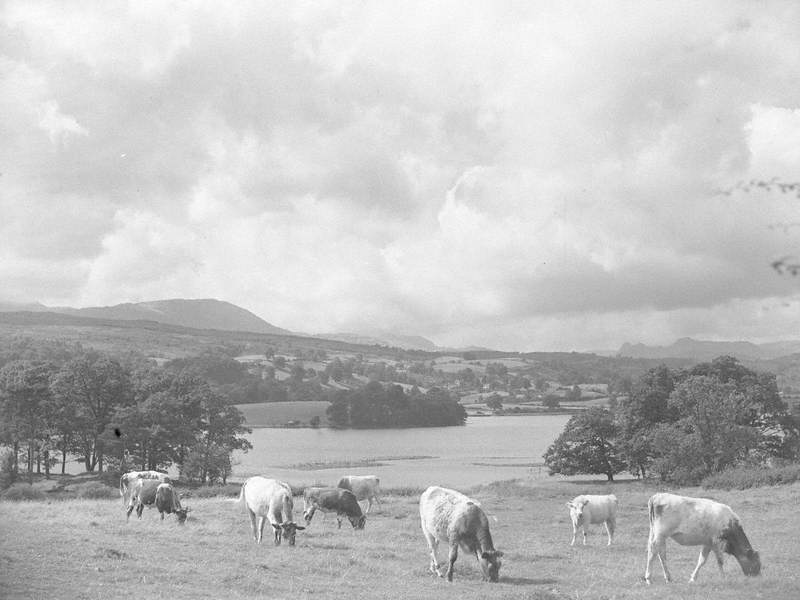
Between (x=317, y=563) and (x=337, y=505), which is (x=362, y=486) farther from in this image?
(x=317, y=563)

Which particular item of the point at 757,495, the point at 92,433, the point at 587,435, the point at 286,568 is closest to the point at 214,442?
the point at 92,433

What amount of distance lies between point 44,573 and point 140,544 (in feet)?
16.1

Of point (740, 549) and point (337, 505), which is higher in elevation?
point (740, 549)

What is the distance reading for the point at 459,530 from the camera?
18781 millimetres

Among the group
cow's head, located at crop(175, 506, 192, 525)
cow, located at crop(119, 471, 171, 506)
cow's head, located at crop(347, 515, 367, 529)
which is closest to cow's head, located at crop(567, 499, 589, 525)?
cow's head, located at crop(347, 515, 367, 529)

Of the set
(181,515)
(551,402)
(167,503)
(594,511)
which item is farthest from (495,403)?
(181,515)

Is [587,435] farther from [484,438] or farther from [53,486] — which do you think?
[484,438]

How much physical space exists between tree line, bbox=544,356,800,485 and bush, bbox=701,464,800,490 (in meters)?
5.91

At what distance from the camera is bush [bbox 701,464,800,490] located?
48062mm

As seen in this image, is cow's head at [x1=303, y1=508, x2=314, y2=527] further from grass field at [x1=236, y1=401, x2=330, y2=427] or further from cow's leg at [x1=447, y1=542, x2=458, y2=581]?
grass field at [x1=236, y1=401, x2=330, y2=427]

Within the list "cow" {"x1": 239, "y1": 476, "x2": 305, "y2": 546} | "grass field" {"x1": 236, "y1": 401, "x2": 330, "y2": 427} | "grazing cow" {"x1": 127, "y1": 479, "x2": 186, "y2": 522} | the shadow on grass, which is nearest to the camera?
the shadow on grass

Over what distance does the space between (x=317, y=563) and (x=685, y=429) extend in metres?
49.0

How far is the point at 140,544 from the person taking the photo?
20.2 metres

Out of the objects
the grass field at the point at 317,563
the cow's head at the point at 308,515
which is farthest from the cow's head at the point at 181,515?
the cow's head at the point at 308,515
